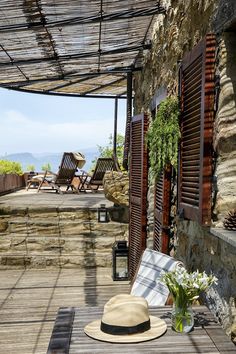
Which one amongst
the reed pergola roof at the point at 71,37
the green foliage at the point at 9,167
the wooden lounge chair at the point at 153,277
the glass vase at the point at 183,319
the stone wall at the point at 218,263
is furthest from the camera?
the green foliage at the point at 9,167

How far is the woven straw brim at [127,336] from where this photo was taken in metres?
2.12

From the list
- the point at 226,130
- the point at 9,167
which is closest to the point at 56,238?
the point at 226,130

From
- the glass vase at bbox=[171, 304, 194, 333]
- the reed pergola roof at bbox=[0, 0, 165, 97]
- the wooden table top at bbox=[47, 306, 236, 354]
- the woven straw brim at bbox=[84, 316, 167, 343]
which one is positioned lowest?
the wooden table top at bbox=[47, 306, 236, 354]

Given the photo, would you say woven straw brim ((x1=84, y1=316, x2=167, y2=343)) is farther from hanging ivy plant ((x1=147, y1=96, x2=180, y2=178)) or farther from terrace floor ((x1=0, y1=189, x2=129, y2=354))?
terrace floor ((x1=0, y1=189, x2=129, y2=354))

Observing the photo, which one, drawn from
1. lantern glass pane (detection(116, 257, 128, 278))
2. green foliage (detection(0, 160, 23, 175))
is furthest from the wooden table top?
green foliage (detection(0, 160, 23, 175))

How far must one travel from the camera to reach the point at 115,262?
21.9ft

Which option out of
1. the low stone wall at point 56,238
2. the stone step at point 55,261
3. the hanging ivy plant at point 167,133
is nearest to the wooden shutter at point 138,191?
the stone step at point 55,261

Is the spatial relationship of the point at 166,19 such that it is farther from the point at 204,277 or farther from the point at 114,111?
the point at 114,111

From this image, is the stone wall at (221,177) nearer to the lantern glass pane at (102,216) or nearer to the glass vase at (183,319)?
the glass vase at (183,319)

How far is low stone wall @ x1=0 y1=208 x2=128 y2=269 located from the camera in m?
7.59

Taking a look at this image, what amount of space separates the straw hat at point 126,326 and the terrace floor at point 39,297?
2.01m

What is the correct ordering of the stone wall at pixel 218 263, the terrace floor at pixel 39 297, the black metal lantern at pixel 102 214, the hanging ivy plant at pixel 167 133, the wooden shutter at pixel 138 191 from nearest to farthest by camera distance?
the stone wall at pixel 218 263, the hanging ivy plant at pixel 167 133, the terrace floor at pixel 39 297, the wooden shutter at pixel 138 191, the black metal lantern at pixel 102 214

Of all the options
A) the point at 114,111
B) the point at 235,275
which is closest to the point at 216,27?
the point at 235,275

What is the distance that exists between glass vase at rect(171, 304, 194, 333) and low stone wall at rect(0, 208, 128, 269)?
5358 mm
